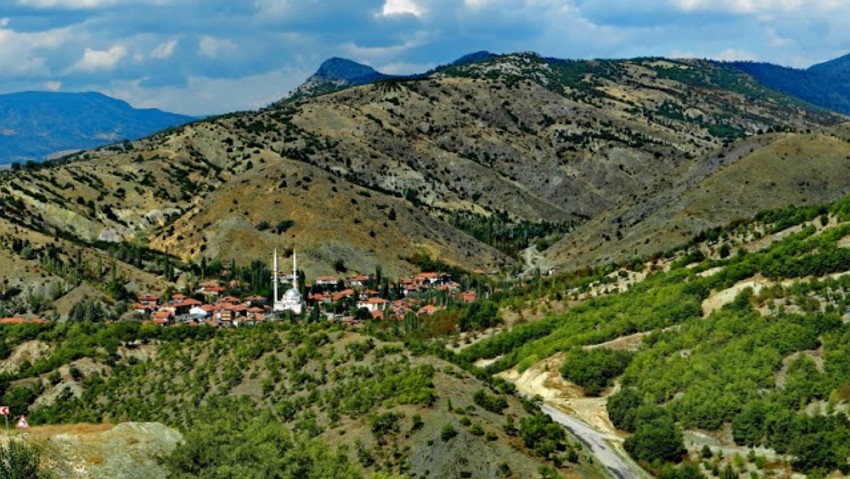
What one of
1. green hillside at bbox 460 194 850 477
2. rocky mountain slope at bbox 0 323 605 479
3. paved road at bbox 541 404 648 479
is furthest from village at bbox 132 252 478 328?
paved road at bbox 541 404 648 479

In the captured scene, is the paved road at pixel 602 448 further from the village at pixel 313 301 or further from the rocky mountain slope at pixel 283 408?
the village at pixel 313 301

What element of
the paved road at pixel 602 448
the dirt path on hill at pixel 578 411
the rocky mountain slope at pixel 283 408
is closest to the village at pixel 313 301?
the dirt path on hill at pixel 578 411

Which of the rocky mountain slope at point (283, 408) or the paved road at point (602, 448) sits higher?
the rocky mountain slope at point (283, 408)

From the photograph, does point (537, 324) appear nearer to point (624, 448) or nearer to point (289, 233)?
point (624, 448)

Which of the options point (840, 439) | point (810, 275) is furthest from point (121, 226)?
point (840, 439)

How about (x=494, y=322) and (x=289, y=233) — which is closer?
(x=494, y=322)

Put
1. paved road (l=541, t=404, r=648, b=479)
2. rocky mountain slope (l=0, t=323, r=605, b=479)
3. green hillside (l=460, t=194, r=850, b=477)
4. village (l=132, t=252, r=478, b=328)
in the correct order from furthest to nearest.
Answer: village (l=132, t=252, r=478, b=328), green hillside (l=460, t=194, r=850, b=477), paved road (l=541, t=404, r=648, b=479), rocky mountain slope (l=0, t=323, r=605, b=479)

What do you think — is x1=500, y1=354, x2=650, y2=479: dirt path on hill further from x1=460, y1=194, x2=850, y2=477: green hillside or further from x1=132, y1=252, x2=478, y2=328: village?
x1=132, y1=252, x2=478, y2=328: village
